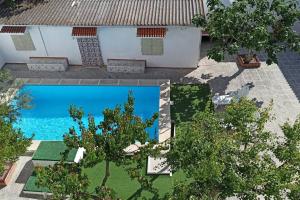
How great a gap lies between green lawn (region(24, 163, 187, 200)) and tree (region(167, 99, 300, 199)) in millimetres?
6236

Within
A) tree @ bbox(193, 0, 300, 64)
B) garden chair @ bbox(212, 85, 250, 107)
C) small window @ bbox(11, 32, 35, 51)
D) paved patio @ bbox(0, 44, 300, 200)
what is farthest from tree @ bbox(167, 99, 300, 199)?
small window @ bbox(11, 32, 35, 51)

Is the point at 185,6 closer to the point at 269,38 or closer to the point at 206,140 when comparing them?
the point at 269,38

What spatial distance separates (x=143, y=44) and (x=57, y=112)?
29.0 feet

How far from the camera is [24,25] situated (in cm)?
2691

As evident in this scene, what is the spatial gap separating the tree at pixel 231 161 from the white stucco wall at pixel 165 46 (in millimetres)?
13650

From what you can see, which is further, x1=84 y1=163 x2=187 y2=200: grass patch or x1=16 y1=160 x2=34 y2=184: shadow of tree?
x1=16 y1=160 x2=34 y2=184: shadow of tree

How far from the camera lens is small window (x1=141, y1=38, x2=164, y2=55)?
27.1m

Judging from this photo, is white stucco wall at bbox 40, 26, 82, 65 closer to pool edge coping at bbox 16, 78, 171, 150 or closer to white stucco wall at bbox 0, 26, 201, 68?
white stucco wall at bbox 0, 26, 201, 68

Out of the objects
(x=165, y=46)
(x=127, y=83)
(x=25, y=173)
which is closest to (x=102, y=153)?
(x=25, y=173)

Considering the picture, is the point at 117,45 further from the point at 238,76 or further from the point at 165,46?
the point at 238,76

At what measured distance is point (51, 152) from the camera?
20.5m

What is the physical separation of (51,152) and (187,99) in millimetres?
10983

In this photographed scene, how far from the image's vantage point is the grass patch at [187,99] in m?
Answer: 24.4

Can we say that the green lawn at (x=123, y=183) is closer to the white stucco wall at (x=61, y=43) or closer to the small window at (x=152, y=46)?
the small window at (x=152, y=46)
